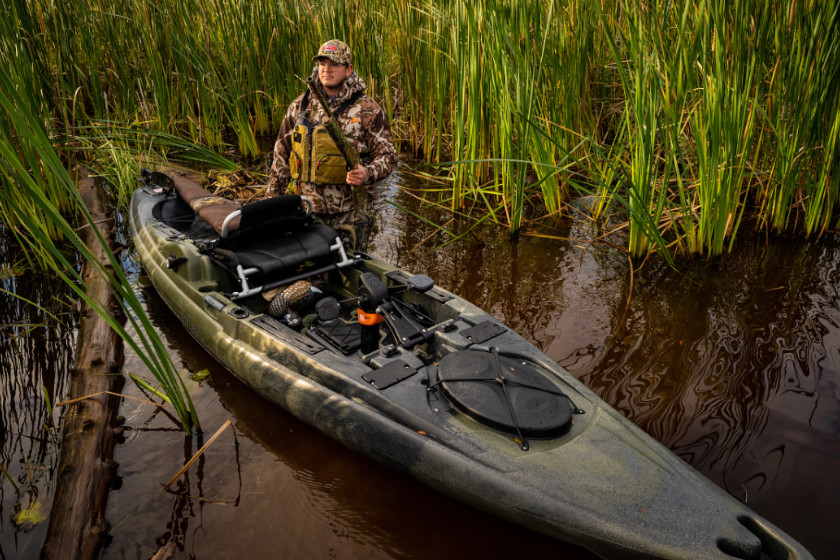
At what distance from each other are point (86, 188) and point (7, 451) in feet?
13.1

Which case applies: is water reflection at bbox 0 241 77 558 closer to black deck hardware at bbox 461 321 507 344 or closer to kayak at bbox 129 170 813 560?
kayak at bbox 129 170 813 560

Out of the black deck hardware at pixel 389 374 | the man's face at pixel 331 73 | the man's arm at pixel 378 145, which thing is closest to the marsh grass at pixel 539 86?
the man's arm at pixel 378 145

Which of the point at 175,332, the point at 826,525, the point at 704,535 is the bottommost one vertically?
the point at 175,332

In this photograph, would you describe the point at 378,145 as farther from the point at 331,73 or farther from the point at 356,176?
the point at 331,73

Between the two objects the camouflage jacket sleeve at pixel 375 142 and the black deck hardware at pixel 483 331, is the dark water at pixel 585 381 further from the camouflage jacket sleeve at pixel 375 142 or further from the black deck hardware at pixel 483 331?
the camouflage jacket sleeve at pixel 375 142

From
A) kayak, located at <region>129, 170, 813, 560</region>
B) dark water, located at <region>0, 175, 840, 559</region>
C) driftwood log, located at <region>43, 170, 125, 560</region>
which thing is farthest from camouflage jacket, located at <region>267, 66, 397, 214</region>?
driftwood log, located at <region>43, 170, 125, 560</region>

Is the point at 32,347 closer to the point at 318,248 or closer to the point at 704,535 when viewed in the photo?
the point at 318,248

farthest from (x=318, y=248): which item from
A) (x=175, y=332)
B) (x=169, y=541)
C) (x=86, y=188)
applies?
(x=86, y=188)

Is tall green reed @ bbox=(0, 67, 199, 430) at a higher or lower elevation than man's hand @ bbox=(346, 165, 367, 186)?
higher

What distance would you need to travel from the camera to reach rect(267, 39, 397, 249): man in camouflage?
428 centimetres

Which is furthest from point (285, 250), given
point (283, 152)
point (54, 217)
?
point (54, 217)

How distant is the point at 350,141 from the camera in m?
4.44

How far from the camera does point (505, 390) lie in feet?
8.95

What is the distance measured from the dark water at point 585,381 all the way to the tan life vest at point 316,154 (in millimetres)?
1322
